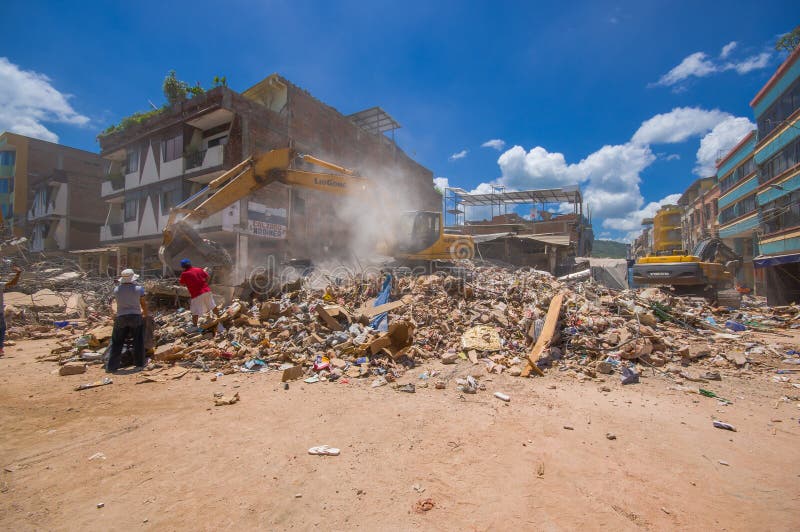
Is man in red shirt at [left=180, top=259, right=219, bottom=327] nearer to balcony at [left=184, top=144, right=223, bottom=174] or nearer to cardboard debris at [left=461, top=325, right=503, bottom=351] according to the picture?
cardboard debris at [left=461, top=325, right=503, bottom=351]

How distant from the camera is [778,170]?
19.9 metres

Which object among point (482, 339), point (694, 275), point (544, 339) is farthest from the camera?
point (694, 275)

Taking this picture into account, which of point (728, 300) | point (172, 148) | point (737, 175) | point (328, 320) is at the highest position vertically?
point (737, 175)

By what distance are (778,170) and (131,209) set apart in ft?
123

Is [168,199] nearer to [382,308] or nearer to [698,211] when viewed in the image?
[382,308]

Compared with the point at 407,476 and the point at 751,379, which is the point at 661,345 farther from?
the point at 407,476

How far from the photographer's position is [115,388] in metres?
4.94

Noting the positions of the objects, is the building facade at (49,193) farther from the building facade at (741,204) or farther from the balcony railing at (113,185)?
the building facade at (741,204)

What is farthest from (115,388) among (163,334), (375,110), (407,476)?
(375,110)

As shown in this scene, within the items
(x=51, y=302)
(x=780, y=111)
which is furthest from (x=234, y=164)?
(x=780, y=111)

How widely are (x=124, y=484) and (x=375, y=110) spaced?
79.2 feet

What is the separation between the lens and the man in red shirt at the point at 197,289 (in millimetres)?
7184

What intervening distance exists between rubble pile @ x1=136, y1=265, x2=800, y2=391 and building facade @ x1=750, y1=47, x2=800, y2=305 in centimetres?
1236

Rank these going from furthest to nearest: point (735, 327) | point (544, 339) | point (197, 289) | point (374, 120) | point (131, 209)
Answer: point (374, 120) → point (131, 209) → point (735, 327) → point (197, 289) → point (544, 339)
